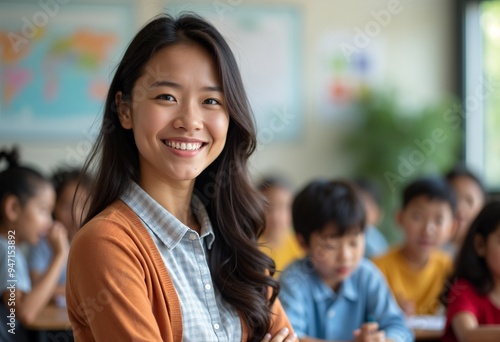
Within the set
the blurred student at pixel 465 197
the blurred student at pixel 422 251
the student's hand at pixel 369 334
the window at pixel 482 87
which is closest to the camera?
the student's hand at pixel 369 334

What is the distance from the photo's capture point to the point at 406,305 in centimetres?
285

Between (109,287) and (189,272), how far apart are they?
0.80ft

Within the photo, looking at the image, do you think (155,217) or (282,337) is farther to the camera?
(282,337)

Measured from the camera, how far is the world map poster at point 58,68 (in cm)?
607

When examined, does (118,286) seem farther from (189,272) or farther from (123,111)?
(123,111)

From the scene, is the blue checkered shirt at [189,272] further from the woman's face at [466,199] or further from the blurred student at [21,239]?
the woman's face at [466,199]

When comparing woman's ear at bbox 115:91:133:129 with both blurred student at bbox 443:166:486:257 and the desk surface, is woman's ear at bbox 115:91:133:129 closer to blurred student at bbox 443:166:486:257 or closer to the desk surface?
the desk surface

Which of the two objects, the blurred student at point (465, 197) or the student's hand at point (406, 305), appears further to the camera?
the blurred student at point (465, 197)

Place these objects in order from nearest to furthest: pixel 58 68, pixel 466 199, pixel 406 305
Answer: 1. pixel 406 305
2. pixel 466 199
3. pixel 58 68

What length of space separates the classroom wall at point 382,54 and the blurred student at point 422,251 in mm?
3199

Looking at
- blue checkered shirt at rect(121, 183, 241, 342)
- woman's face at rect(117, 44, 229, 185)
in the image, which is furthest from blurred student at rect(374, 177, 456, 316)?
woman's face at rect(117, 44, 229, 185)

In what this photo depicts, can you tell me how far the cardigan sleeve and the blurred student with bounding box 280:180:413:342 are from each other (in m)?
A: 1.03

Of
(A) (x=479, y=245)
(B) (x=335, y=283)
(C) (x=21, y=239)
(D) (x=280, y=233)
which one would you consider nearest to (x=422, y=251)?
(A) (x=479, y=245)

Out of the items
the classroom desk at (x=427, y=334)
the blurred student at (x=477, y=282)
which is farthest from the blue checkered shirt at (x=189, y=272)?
the classroom desk at (x=427, y=334)
